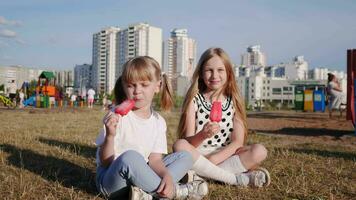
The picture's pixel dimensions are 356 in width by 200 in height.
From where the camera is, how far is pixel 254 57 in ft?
467

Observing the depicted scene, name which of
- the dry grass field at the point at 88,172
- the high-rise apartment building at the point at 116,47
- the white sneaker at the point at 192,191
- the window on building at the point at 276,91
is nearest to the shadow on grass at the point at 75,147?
the dry grass field at the point at 88,172

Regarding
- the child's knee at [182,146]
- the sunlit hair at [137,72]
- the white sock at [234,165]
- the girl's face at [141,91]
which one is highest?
the sunlit hair at [137,72]

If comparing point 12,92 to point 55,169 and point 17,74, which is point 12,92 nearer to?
point 55,169

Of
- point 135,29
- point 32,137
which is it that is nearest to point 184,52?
point 135,29

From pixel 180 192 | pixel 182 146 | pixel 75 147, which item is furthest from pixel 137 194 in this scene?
pixel 75 147

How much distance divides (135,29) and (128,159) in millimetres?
76938

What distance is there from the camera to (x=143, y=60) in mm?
2494

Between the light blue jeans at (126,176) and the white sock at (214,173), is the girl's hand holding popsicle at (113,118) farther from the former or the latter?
the white sock at (214,173)

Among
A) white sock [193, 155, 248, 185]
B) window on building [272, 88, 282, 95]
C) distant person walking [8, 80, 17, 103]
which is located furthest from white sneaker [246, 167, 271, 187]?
window on building [272, 88, 282, 95]

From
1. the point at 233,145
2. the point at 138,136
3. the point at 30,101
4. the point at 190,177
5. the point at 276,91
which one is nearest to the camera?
the point at 138,136

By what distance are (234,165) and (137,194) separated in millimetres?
1027

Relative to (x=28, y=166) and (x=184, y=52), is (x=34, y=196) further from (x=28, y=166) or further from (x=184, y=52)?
(x=184, y=52)

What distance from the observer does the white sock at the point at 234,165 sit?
9.83 feet

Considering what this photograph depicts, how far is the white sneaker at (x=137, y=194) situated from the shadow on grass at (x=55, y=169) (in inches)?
15.7
